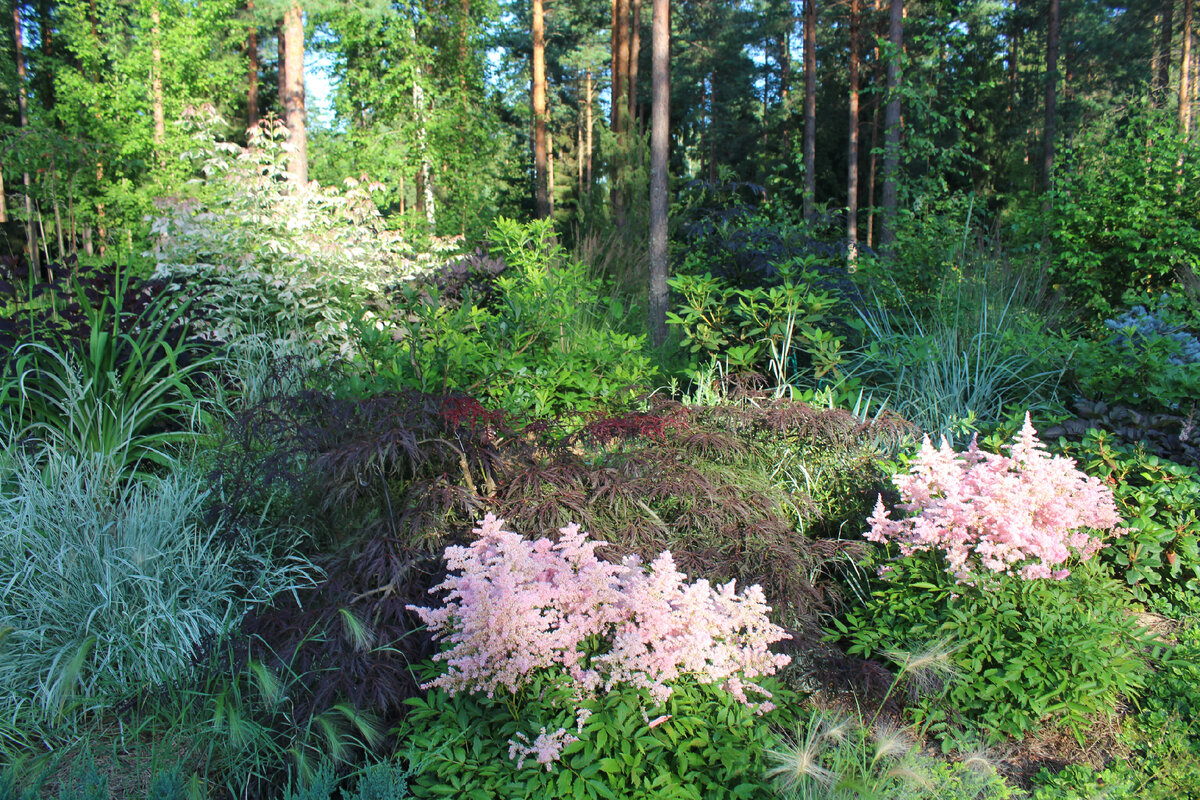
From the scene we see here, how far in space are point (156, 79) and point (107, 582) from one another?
54.9ft

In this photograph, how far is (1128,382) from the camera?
11.9 ft

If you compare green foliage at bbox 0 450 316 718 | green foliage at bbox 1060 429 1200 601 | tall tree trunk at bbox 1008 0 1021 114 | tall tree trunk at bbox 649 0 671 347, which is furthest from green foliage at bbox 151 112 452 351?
tall tree trunk at bbox 1008 0 1021 114

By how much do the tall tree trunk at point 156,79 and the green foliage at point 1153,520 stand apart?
17.1 m

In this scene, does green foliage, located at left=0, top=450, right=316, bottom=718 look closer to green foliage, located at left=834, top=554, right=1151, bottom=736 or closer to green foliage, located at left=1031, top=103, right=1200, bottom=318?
green foliage, located at left=834, top=554, right=1151, bottom=736

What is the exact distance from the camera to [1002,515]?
2459 millimetres

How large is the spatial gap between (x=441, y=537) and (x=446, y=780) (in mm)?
797

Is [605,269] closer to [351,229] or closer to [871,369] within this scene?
[351,229]

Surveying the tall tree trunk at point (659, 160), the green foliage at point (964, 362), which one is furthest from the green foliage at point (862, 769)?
the tall tree trunk at point (659, 160)

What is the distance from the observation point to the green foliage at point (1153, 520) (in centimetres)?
287

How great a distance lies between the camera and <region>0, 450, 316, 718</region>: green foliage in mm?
2512

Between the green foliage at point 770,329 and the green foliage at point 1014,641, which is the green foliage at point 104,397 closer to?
the green foliage at point 770,329

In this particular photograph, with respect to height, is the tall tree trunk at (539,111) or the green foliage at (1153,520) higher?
the tall tree trunk at (539,111)

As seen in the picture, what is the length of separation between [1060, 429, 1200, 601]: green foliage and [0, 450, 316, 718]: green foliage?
3.29m

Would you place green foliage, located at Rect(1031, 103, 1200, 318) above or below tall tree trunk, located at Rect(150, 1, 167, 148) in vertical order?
below
